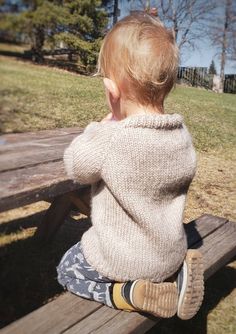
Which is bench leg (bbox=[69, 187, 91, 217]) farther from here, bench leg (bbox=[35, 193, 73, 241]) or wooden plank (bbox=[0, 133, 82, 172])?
wooden plank (bbox=[0, 133, 82, 172])

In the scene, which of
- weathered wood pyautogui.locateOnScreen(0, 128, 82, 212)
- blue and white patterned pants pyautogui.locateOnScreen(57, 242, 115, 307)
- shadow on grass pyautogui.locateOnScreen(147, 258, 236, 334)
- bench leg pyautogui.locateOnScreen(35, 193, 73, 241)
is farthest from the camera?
bench leg pyautogui.locateOnScreen(35, 193, 73, 241)

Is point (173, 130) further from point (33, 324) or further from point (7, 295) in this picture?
point (7, 295)

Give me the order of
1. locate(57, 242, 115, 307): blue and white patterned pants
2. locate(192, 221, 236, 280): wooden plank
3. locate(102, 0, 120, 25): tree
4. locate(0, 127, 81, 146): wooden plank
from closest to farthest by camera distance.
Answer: locate(102, 0, 120, 25): tree, locate(57, 242, 115, 307): blue and white patterned pants, locate(0, 127, 81, 146): wooden plank, locate(192, 221, 236, 280): wooden plank

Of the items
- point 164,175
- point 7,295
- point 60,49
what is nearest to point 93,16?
point 60,49

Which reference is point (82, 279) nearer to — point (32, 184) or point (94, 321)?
point (94, 321)

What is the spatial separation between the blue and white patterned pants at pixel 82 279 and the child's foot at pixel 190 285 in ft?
0.79

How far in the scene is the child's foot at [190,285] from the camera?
58.5 inches

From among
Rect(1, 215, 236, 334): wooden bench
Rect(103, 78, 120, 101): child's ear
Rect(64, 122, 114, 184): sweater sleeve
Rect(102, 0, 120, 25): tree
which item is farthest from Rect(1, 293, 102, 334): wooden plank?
Rect(102, 0, 120, 25): tree

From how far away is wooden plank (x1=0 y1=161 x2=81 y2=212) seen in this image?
1298 mm

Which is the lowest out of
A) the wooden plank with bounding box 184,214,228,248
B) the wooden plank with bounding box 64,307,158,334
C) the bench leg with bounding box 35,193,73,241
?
the bench leg with bounding box 35,193,73,241

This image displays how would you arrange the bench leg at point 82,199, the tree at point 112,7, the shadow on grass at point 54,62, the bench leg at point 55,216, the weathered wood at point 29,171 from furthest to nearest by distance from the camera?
the bench leg at point 55,216 < the bench leg at point 82,199 < the weathered wood at point 29,171 < the tree at point 112,7 < the shadow on grass at point 54,62

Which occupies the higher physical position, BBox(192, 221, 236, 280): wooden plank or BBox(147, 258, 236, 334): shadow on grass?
BBox(192, 221, 236, 280): wooden plank

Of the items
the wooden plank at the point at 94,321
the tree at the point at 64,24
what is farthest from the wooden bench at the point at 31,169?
the wooden plank at the point at 94,321

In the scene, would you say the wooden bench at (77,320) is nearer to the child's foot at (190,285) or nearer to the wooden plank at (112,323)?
the wooden plank at (112,323)
